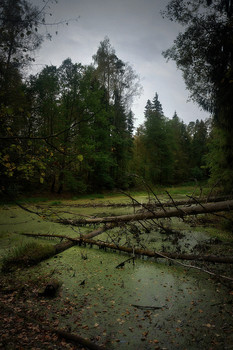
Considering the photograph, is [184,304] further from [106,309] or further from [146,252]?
[146,252]

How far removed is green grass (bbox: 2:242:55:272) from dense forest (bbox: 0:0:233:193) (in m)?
1.08

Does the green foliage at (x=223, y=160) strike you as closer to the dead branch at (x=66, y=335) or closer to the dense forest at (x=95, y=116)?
the dense forest at (x=95, y=116)

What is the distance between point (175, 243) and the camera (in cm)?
386

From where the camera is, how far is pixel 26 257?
9.37 feet

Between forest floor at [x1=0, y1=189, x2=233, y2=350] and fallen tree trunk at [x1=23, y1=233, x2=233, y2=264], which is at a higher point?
fallen tree trunk at [x1=23, y1=233, x2=233, y2=264]

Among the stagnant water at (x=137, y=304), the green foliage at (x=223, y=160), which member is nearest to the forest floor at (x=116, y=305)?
the stagnant water at (x=137, y=304)

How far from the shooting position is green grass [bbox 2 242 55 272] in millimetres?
2729

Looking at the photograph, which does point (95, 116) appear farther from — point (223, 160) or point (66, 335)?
point (66, 335)

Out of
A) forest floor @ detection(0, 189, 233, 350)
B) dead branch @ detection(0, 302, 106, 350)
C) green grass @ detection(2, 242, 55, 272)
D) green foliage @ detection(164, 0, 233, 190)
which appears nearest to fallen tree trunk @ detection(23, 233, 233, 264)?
forest floor @ detection(0, 189, 233, 350)

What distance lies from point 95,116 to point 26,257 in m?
11.5

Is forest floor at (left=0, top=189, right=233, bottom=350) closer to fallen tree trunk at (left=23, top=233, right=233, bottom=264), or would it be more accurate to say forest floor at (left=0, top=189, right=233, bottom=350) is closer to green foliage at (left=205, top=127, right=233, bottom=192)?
fallen tree trunk at (left=23, top=233, right=233, bottom=264)

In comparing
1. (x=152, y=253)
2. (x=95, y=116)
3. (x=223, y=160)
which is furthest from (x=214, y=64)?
(x=95, y=116)

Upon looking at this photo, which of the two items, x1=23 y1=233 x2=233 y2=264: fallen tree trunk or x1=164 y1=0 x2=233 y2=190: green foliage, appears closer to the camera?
x1=23 y1=233 x2=233 y2=264: fallen tree trunk

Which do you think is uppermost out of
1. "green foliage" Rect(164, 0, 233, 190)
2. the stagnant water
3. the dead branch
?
"green foliage" Rect(164, 0, 233, 190)
